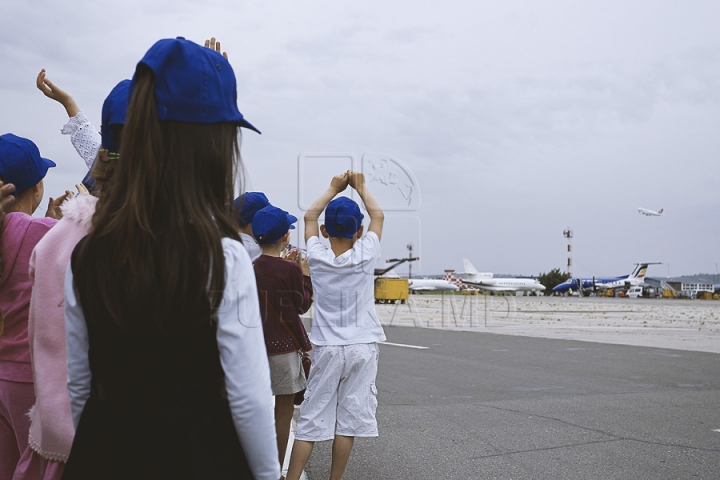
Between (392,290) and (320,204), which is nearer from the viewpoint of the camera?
(320,204)

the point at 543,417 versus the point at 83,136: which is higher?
the point at 83,136

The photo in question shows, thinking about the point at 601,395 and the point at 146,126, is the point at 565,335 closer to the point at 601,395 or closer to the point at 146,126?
the point at 601,395

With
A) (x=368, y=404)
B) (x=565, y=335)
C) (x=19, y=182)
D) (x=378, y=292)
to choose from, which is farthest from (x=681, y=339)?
(x=378, y=292)

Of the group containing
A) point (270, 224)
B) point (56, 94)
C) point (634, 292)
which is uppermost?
point (56, 94)

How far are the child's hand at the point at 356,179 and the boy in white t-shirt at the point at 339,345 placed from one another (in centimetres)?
49

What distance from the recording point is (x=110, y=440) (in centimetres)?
148

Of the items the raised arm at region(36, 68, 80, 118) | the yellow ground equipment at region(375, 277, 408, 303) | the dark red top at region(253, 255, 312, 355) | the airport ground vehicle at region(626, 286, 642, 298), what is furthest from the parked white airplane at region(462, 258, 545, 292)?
the raised arm at region(36, 68, 80, 118)

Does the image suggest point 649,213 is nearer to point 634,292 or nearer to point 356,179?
point 634,292

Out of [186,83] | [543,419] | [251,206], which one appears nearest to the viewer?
[186,83]

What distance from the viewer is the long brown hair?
1456 mm

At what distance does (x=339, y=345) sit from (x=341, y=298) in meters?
0.26

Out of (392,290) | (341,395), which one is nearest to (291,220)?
(341,395)

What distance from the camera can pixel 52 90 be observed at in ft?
8.88

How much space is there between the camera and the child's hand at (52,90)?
270 cm
